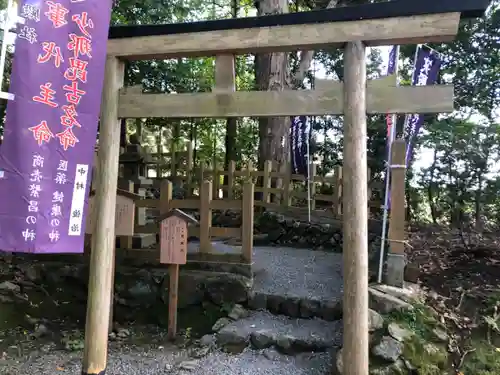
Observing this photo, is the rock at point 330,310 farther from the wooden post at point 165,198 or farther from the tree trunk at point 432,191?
the tree trunk at point 432,191

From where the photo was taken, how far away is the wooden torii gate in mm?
3293

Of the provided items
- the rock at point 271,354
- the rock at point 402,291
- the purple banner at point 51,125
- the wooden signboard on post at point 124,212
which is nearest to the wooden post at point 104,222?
the purple banner at point 51,125

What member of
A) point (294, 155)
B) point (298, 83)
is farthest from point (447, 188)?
point (298, 83)

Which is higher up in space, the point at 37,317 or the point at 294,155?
the point at 294,155

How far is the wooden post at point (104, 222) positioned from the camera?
3.83 metres

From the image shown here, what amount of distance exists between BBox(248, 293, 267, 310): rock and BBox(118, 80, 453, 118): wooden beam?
269cm

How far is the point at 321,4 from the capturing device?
11.7 meters

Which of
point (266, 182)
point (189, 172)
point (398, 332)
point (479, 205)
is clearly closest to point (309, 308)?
point (398, 332)

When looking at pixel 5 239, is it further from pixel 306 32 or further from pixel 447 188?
pixel 447 188

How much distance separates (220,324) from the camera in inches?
198

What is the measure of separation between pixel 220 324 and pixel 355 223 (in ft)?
8.06

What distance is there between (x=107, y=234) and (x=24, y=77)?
5.16 feet

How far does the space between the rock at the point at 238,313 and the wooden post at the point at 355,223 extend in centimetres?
199

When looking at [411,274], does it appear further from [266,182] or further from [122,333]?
[266,182]
